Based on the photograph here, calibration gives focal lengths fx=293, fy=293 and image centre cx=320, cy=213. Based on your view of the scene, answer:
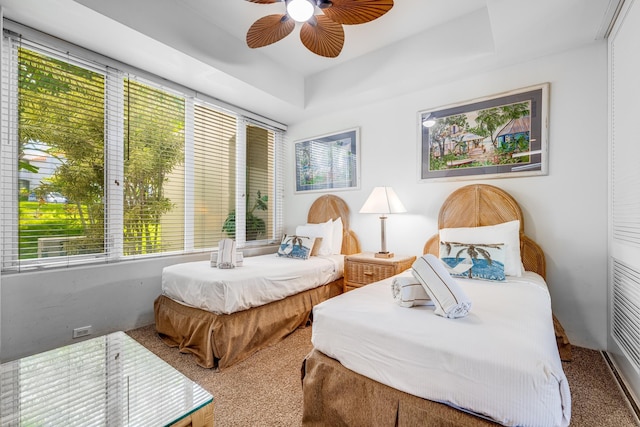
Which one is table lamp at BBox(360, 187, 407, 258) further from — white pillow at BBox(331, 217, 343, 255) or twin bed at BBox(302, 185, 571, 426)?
→ twin bed at BBox(302, 185, 571, 426)

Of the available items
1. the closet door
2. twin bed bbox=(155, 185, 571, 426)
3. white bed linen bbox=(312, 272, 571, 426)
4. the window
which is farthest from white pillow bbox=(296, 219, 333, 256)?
the closet door

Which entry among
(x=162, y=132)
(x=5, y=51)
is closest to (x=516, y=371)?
(x=162, y=132)

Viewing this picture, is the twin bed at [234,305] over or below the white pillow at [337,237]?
below

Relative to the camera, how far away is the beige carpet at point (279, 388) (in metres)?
1.57

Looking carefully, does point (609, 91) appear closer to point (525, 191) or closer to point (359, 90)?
point (525, 191)

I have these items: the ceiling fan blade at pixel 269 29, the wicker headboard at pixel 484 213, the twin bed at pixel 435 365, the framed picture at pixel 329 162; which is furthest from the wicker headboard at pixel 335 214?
the ceiling fan blade at pixel 269 29

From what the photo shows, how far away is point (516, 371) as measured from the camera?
3.24 ft

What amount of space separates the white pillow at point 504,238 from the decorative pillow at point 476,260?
Answer: 4.1 inches

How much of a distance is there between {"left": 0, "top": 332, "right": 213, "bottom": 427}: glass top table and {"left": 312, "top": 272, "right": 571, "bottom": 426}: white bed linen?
0.67 meters

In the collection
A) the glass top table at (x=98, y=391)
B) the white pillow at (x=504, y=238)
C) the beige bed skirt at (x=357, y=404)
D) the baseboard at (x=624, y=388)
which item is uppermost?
the white pillow at (x=504, y=238)

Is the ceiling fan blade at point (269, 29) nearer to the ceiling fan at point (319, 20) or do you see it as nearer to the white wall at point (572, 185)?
the ceiling fan at point (319, 20)

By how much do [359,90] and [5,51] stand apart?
2.93 meters

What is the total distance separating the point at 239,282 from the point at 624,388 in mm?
2554

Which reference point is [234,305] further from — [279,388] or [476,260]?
[476,260]
